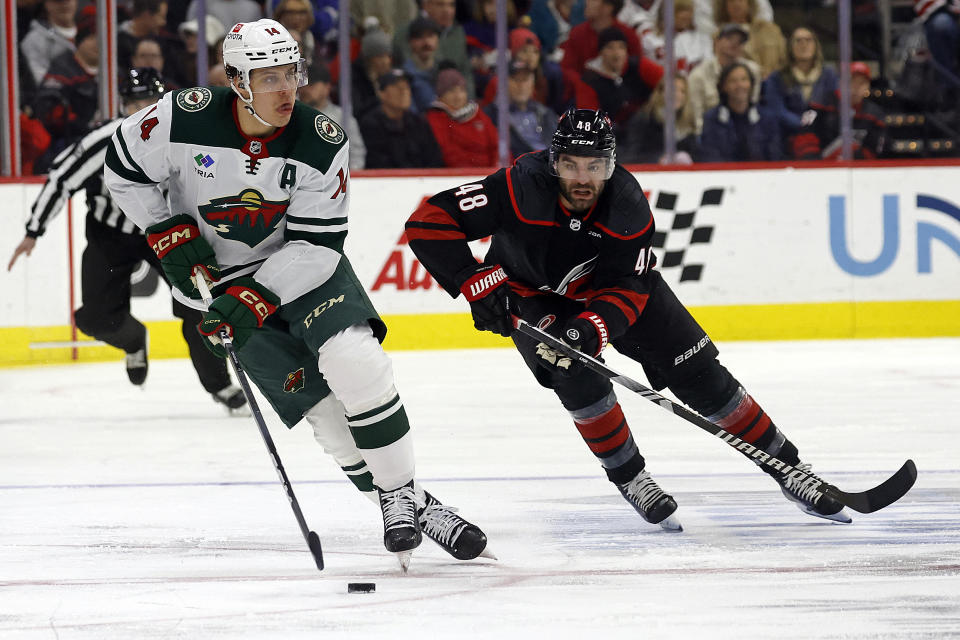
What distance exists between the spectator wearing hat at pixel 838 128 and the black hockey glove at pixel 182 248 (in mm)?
5076

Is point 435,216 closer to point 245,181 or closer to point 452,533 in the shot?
point 245,181

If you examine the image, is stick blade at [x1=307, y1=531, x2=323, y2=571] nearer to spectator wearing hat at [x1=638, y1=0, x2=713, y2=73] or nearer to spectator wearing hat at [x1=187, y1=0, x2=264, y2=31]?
spectator wearing hat at [x1=187, y1=0, x2=264, y2=31]

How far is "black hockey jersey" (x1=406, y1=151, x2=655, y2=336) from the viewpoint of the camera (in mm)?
3176

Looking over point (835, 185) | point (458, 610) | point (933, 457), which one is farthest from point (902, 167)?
point (458, 610)

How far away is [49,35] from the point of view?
23.5 feet

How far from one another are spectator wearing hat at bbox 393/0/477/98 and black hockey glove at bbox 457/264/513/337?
14.3 ft

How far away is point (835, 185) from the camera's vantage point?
718 centimetres

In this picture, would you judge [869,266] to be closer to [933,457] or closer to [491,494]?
[933,457]

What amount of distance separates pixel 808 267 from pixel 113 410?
364cm

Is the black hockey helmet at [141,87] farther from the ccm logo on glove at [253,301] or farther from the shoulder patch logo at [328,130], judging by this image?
the ccm logo on glove at [253,301]

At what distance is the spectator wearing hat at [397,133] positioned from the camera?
7266 mm

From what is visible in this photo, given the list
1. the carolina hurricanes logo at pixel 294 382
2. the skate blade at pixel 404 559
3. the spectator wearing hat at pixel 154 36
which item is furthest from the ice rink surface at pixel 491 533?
the spectator wearing hat at pixel 154 36

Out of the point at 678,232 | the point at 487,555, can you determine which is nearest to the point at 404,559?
the point at 487,555

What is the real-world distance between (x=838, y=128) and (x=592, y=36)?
1.41 m
